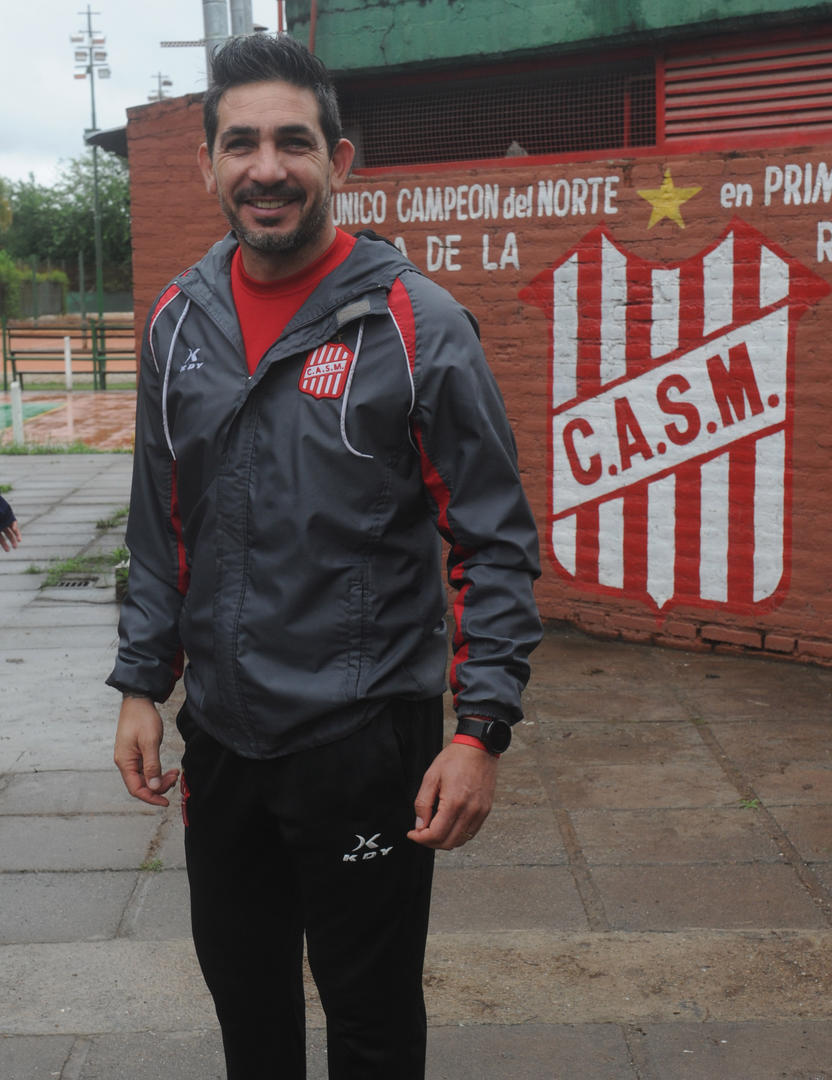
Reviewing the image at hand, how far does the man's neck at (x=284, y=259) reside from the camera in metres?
2.34

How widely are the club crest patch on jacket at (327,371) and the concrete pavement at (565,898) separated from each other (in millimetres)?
1648

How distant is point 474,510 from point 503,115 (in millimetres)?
6477

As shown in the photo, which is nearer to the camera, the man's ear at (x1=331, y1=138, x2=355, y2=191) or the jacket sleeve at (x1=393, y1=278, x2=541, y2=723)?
the jacket sleeve at (x1=393, y1=278, x2=541, y2=723)

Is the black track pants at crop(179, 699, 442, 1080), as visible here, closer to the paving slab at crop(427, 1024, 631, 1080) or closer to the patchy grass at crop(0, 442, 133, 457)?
the paving slab at crop(427, 1024, 631, 1080)

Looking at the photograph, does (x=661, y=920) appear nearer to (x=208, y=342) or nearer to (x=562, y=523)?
(x=208, y=342)

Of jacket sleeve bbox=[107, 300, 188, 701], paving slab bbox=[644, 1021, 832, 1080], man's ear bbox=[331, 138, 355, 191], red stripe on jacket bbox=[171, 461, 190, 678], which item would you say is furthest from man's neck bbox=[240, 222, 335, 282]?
paving slab bbox=[644, 1021, 832, 1080]

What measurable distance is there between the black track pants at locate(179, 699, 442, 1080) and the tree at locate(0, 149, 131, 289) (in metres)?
55.4

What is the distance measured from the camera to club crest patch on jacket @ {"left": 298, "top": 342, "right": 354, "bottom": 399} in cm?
222

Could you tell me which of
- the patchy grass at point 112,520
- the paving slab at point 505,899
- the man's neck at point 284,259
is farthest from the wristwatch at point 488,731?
the patchy grass at point 112,520

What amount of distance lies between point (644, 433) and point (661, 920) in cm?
333

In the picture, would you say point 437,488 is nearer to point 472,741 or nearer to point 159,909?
point 472,741

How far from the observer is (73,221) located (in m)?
59.9

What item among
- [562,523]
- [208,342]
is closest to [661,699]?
[562,523]

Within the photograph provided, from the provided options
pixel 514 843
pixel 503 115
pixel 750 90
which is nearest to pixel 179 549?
pixel 514 843
